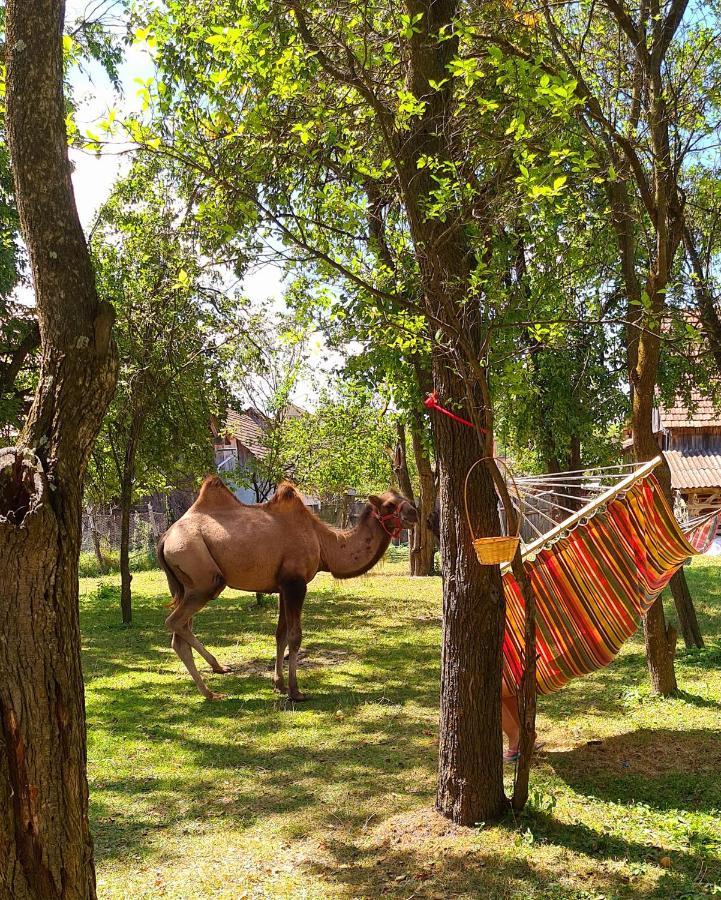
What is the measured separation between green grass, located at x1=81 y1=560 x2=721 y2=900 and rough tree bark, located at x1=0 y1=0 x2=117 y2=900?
5.11ft

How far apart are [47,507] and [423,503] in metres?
13.5

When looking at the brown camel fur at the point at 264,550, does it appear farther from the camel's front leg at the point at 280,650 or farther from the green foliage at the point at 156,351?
the green foliage at the point at 156,351

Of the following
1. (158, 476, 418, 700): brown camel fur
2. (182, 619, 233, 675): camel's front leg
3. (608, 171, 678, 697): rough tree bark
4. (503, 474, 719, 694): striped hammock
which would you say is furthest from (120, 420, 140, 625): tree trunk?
(503, 474, 719, 694): striped hammock

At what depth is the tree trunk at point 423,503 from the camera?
1509 centimetres

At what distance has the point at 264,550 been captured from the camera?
832 centimetres

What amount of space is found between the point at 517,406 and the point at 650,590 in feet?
20.3

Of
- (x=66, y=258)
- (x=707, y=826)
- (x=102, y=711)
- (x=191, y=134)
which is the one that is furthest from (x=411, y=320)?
(x=102, y=711)

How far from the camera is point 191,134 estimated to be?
448 centimetres

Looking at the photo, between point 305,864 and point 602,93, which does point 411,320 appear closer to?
point 305,864

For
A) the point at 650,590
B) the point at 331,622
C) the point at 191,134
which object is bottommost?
the point at 331,622

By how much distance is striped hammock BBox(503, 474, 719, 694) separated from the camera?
542cm

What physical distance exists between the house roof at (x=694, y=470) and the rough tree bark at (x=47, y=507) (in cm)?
2391

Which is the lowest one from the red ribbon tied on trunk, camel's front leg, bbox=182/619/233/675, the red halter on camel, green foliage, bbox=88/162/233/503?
camel's front leg, bbox=182/619/233/675

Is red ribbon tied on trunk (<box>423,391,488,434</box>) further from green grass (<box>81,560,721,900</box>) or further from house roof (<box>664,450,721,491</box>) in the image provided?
house roof (<box>664,450,721,491</box>)
